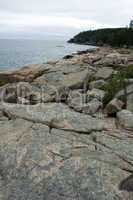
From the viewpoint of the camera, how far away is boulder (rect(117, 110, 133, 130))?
829cm

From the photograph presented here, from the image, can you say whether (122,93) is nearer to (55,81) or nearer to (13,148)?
(13,148)

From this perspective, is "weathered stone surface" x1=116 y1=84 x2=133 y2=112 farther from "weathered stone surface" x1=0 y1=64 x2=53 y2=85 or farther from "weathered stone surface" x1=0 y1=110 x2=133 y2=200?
"weathered stone surface" x1=0 y1=64 x2=53 y2=85

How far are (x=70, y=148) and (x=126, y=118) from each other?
1995 millimetres

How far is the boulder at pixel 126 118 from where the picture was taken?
8.29m

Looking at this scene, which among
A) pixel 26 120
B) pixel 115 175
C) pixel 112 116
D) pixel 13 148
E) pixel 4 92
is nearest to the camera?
pixel 115 175

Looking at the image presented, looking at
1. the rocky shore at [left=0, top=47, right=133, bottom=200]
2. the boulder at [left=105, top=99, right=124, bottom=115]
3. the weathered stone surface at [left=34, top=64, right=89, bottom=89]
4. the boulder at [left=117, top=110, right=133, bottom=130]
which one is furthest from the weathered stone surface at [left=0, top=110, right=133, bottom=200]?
the weathered stone surface at [left=34, top=64, right=89, bottom=89]

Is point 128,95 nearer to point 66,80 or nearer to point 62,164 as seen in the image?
point 62,164

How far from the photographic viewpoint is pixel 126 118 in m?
8.49

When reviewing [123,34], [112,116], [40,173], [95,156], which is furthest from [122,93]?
[123,34]

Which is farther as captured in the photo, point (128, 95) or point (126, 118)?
point (128, 95)

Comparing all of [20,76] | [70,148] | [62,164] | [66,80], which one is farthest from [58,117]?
[20,76]

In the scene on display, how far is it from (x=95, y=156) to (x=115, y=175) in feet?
2.34

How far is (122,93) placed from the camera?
1016 centimetres

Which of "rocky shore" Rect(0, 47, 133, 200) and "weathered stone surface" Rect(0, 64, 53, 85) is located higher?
"rocky shore" Rect(0, 47, 133, 200)
